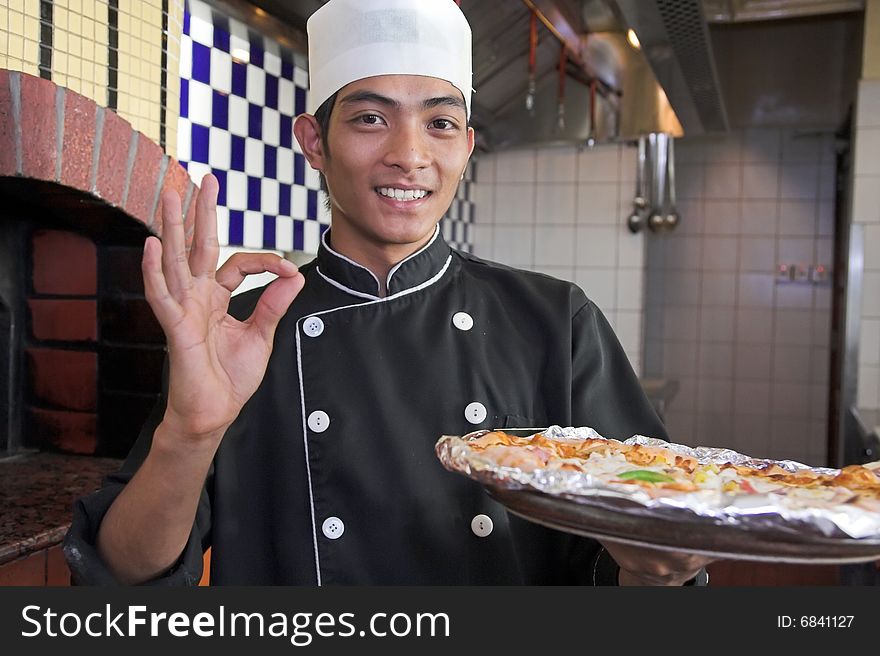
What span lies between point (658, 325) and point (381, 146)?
14.6 ft

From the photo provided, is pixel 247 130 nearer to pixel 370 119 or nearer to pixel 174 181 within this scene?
pixel 174 181

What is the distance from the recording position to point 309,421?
1.33m

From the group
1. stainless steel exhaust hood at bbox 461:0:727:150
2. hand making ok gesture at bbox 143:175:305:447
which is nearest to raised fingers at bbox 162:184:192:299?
hand making ok gesture at bbox 143:175:305:447

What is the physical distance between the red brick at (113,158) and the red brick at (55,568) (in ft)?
2.52

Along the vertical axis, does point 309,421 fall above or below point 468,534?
above

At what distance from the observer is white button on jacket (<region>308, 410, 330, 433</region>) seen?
132cm

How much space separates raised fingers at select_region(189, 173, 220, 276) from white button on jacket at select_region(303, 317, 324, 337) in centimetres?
34

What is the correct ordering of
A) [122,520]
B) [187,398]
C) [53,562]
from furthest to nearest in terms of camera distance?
[53,562] → [122,520] → [187,398]

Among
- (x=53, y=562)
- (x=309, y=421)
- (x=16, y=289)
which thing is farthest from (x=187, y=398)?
(x=16, y=289)

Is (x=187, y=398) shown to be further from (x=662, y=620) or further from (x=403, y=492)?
(x=662, y=620)

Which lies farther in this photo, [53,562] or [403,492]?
[53,562]

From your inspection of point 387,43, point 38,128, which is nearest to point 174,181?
point 38,128

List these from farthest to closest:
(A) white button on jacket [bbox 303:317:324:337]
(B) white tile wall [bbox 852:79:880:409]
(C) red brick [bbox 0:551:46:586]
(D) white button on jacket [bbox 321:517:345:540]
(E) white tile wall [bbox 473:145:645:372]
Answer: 1. (E) white tile wall [bbox 473:145:645:372]
2. (B) white tile wall [bbox 852:79:880:409]
3. (C) red brick [bbox 0:551:46:586]
4. (A) white button on jacket [bbox 303:317:324:337]
5. (D) white button on jacket [bbox 321:517:345:540]

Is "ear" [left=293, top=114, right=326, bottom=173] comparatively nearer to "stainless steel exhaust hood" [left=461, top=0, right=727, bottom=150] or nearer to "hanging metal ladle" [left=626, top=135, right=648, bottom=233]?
"stainless steel exhaust hood" [left=461, top=0, right=727, bottom=150]
